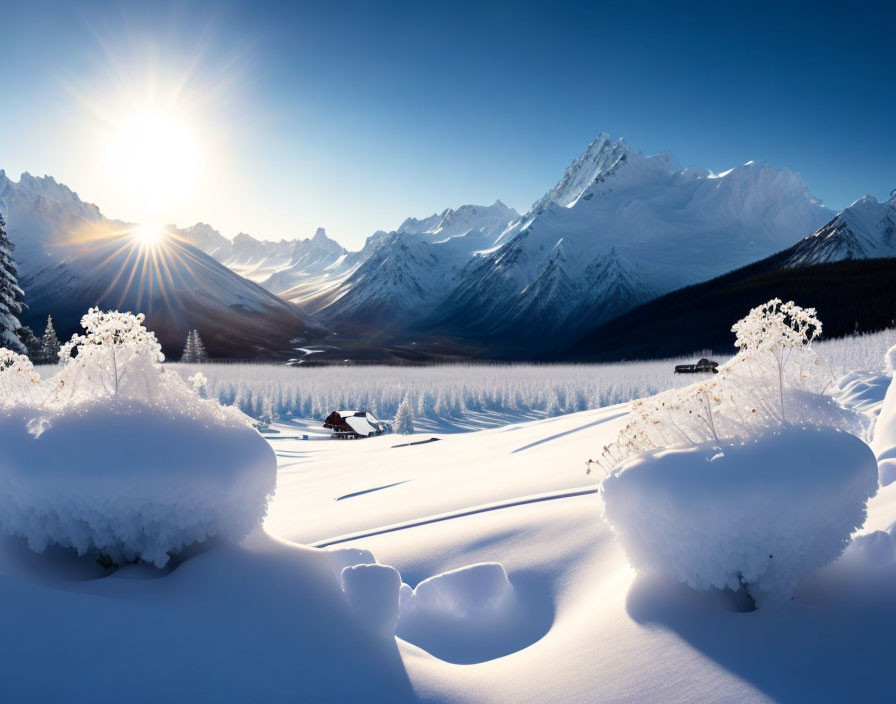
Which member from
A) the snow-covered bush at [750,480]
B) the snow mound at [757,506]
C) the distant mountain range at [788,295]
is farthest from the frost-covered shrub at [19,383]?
the distant mountain range at [788,295]

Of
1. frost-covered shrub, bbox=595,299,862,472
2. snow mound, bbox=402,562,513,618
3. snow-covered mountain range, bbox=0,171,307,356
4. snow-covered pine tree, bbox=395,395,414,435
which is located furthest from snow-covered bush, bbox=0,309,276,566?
snow-covered mountain range, bbox=0,171,307,356

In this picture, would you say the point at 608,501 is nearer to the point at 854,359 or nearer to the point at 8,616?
the point at 8,616

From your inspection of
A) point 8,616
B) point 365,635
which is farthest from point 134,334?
point 365,635

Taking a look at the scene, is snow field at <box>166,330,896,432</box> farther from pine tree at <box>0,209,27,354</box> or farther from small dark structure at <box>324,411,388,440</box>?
pine tree at <box>0,209,27,354</box>

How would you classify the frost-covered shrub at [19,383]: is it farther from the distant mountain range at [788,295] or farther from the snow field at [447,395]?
the distant mountain range at [788,295]

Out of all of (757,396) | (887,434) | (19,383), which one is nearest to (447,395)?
(887,434)

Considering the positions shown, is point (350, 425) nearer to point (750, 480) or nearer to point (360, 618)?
point (360, 618)

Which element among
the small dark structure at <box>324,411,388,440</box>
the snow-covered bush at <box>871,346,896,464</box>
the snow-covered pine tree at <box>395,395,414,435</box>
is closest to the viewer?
the snow-covered bush at <box>871,346,896,464</box>
